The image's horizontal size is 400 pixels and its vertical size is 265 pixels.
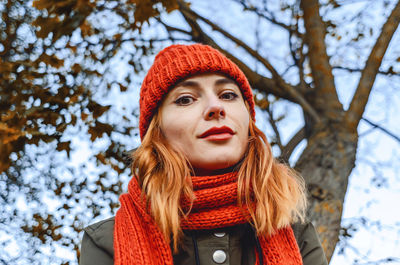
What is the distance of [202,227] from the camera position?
1563 mm

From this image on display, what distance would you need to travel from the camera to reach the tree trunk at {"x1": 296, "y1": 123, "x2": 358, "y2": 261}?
2766mm

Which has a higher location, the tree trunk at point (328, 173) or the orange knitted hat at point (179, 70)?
the orange knitted hat at point (179, 70)

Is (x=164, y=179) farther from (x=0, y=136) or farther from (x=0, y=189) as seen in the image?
(x=0, y=189)

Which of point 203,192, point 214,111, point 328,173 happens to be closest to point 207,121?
point 214,111

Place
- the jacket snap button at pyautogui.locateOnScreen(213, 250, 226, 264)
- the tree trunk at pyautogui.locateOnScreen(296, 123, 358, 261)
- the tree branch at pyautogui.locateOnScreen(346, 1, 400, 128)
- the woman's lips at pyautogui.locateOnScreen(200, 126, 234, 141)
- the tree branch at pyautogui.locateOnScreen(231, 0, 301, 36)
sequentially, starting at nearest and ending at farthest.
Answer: the jacket snap button at pyautogui.locateOnScreen(213, 250, 226, 264), the woman's lips at pyautogui.locateOnScreen(200, 126, 234, 141), the tree trunk at pyautogui.locateOnScreen(296, 123, 358, 261), the tree branch at pyautogui.locateOnScreen(346, 1, 400, 128), the tree branch at pyautogui.locateOnScreen(231, 0, 301, 36)

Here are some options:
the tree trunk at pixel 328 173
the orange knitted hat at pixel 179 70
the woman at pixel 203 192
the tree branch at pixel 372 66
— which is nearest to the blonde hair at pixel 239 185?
the woman at pixel 203 192

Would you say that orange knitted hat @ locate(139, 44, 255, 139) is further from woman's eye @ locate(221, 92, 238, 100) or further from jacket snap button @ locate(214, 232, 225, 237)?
jacket snap button @ locate(214, 232, 225, 237)

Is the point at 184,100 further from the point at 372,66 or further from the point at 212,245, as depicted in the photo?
the point at 372,66

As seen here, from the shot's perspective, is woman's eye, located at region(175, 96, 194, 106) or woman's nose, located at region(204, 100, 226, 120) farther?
woman's eye, located at region(175, 96, 194, 106)

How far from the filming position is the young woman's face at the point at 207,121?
1.63 meters

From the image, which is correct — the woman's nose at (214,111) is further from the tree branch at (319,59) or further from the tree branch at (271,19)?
the tree branch at (271,19)

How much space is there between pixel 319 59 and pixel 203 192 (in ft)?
7.83

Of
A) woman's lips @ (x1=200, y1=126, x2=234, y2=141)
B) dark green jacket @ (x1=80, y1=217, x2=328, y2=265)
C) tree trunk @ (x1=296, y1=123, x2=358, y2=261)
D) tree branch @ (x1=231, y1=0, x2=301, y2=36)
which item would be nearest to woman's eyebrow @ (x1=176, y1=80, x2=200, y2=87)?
woman's lips @ (x1=200, y1=126, x2=234, y2=141)

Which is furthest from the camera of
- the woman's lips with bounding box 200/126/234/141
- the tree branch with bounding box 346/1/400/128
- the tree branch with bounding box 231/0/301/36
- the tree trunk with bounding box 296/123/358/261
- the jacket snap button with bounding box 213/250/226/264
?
the tree branch with bounding box 231/0/301/36
